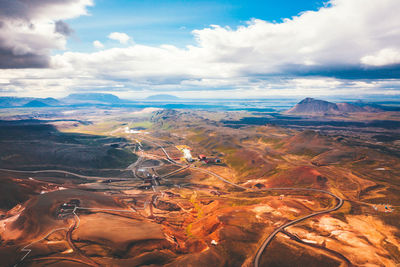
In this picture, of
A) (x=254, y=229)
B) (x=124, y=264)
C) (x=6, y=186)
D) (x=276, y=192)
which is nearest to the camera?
(x=124, y=264)

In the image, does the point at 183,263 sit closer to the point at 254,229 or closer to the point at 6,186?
the point at 254,229

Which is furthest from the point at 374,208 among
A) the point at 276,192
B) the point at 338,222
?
the point at 276,192

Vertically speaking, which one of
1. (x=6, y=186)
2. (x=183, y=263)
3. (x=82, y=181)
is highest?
(x=6, y=186)

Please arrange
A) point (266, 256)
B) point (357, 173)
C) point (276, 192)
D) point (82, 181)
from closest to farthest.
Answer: point (266, 256) → point (276, 192) → point (357, 173) → point (82, 181)

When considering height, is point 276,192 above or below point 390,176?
below

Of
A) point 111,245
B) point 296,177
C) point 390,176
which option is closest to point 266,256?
point 111,245

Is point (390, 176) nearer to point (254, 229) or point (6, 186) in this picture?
point (254, 229)

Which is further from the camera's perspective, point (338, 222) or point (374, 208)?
point (374, 208)

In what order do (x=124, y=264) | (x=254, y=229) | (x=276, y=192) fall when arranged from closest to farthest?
(x=124, y=264) → (x=254, y=229) → (x=276, y=192)

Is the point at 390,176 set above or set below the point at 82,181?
above
